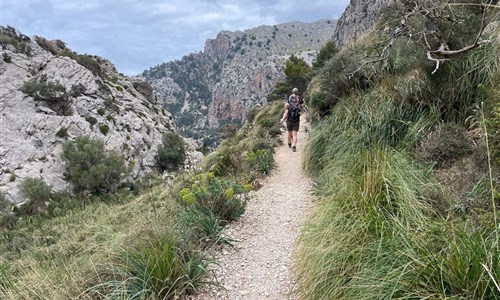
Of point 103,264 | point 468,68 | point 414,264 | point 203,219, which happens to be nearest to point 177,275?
point 103,264

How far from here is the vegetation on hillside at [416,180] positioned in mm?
2174

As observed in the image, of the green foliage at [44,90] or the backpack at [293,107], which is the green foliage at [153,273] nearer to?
the backpack at [293,107]

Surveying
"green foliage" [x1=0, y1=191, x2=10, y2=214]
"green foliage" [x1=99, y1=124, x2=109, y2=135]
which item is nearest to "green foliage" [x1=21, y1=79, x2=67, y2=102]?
"green foliage" [x1=99, y1=124, x2=109, y2=135]

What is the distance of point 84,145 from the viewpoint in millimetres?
39969

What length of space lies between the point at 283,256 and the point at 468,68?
156 inches

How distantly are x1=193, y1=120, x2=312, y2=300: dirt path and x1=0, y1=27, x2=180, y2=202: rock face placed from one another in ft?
123

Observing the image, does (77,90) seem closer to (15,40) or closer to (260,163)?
(15,40)

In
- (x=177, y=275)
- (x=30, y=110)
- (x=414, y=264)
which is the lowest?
(x=177, y=275)

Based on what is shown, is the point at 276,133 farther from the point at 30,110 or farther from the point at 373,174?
the point at 30,110

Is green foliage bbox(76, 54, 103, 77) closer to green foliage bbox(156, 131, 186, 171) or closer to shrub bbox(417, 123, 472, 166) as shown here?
green foliage bbox(156, 131, 186, 171)

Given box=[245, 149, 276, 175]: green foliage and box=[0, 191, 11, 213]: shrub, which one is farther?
box=[0, 191, 11, 213]: shrub

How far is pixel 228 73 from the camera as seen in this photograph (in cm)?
13925

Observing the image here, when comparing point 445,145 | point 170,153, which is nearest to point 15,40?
point 170,153

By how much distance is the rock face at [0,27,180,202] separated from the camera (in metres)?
39.3
